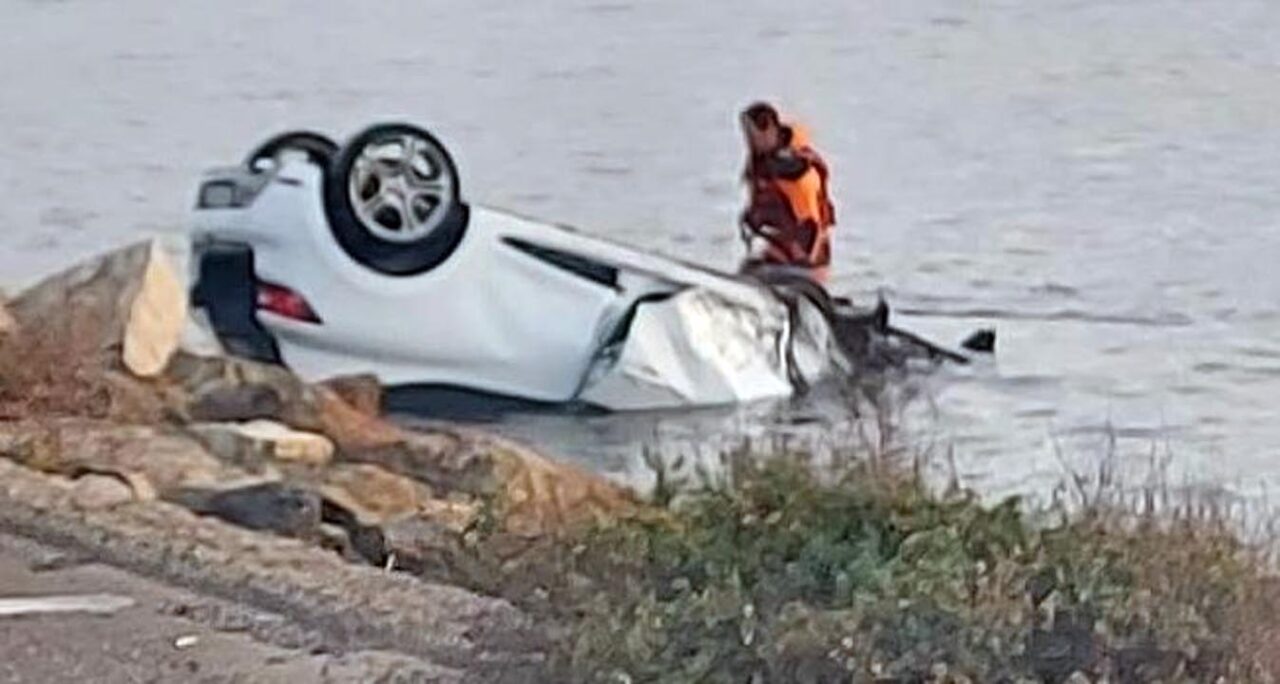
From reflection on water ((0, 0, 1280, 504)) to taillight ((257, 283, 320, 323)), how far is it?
1274 mm

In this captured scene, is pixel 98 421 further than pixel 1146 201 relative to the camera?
No

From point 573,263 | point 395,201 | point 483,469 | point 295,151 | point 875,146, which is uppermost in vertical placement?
point 875,146

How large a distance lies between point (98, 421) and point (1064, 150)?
21.2 meters

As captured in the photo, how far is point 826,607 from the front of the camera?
22.1 feet

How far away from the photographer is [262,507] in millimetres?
9688

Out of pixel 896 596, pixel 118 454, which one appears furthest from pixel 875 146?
pixel 896 596

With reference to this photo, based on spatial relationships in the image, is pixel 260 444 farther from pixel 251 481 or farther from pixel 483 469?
pixel 251 481

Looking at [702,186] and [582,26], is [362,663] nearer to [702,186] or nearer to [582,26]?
[702,186]

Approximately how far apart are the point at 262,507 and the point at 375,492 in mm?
3088

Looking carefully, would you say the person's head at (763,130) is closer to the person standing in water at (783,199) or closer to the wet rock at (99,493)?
the person standing in water at (783,199)

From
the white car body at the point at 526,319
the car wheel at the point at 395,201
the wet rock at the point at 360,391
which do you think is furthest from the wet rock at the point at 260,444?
the white car body at the point at 526,319

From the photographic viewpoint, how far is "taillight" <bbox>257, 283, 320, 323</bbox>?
18.2 meters

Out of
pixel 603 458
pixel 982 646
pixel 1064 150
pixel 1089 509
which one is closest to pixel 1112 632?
pixel 982 646

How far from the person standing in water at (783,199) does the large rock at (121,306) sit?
14.8 feet
